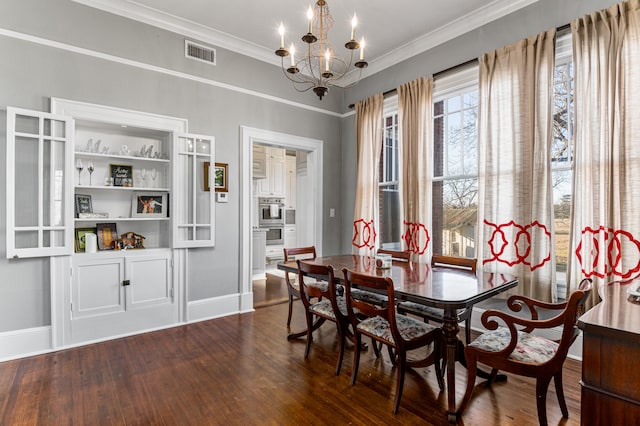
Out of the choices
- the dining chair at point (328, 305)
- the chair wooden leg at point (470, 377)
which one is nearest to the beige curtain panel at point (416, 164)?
the dining chair at point (328, 305)

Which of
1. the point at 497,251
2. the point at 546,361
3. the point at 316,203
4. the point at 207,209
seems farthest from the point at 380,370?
the point at 316,203

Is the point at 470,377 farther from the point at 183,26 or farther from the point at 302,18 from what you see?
the point at 183,26

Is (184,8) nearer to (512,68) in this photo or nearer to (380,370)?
(512,68)

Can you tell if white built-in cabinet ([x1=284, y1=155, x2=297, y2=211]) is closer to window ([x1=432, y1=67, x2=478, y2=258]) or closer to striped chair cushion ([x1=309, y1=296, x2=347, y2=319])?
window ([x1=432, y1=67, x2=478, y2=258])

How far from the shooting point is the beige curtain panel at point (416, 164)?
3900 millimetres

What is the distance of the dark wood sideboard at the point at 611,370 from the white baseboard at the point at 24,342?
3897mm

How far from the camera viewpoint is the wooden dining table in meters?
1.96

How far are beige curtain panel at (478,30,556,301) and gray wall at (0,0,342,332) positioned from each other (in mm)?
2472

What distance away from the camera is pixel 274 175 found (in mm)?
6805

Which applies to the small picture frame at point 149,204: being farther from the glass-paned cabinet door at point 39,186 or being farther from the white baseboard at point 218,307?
the white baseboard at point 218,307

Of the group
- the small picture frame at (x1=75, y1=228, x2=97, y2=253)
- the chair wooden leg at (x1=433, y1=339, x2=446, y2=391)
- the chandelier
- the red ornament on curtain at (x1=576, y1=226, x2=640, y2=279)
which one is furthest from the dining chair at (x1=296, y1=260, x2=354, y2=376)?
the small picture frame at (x1=75, y1=228, x2=97, y2=253)

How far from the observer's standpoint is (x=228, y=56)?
4.07m

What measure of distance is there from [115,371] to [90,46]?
299cm

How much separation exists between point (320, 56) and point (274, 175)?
4483 mm
